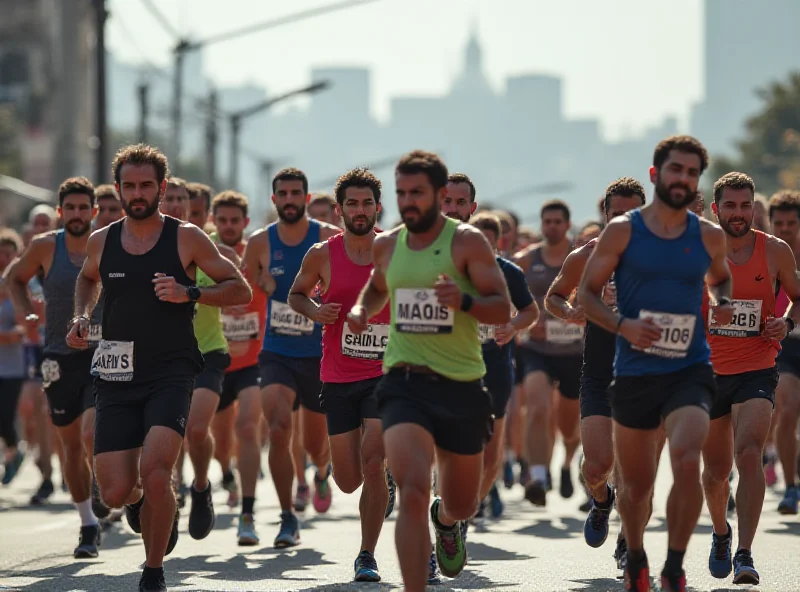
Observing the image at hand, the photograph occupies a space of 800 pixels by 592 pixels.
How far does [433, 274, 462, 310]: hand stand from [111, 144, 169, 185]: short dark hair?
210cm

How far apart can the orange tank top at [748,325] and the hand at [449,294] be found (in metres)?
3.01

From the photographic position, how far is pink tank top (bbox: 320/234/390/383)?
10367 millimetres

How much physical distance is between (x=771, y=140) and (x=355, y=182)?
241 feet

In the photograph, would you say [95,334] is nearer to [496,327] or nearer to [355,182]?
[355,182]

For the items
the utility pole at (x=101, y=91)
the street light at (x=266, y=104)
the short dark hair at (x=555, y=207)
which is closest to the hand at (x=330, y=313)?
the short dark hair at (x=555, y=207)

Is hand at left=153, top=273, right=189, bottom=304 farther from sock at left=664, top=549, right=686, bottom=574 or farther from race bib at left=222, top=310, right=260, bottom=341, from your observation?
race bib at left=222, top=310, right=260, bottom=341

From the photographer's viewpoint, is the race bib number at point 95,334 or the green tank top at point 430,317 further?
the race bib number at point 95,334

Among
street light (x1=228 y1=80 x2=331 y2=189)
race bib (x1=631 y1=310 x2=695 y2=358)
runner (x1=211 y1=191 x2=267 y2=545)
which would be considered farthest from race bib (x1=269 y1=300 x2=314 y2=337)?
street light (x1=228 y1=80 x2=331 y2=189)

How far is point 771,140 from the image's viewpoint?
81.8m

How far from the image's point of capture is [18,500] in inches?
667

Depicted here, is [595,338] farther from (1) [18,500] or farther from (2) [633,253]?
(1) [18,500]

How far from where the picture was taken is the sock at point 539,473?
14656mm

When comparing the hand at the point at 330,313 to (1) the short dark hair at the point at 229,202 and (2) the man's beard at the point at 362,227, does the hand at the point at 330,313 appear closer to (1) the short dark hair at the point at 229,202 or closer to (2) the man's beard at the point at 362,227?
(2) the man's beard at the point at 362,227

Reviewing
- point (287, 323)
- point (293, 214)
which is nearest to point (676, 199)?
point (287, 323)
